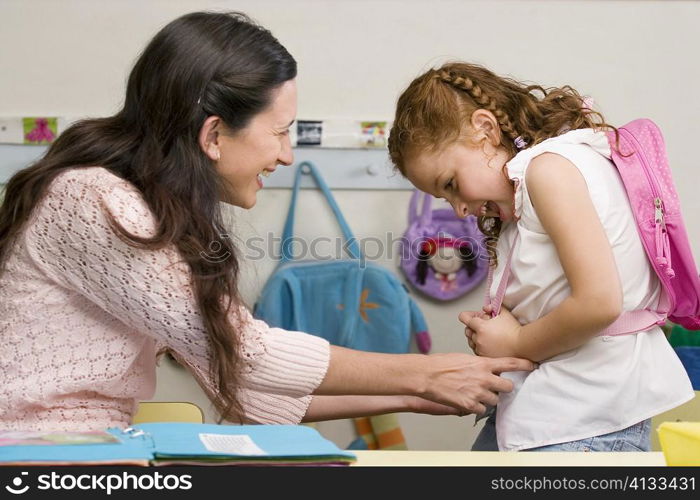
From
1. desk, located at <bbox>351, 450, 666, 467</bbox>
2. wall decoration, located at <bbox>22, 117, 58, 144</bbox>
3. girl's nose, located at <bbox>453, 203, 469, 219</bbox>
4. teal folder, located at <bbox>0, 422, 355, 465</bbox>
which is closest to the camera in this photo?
teal folder, located at <bbox>0, 422, 355, 465</bbox>

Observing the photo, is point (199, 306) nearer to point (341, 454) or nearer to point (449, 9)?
point (341, 454)

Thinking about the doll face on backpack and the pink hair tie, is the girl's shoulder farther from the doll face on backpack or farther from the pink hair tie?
the doll face on backpack

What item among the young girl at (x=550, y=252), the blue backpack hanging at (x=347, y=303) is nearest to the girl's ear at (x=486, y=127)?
the young girl at (x=550, y=252)

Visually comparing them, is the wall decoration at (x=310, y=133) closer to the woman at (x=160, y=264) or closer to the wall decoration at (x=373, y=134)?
the wall decoration at (x=373, y=134)

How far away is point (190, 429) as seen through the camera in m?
0.97

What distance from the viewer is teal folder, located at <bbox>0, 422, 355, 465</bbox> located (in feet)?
2.79

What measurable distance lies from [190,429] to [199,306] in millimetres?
285

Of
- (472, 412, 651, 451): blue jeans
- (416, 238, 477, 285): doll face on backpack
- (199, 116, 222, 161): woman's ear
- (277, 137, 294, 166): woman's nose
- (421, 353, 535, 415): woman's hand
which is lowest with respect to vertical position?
(416, 238, 477, 285): doll face on backpack

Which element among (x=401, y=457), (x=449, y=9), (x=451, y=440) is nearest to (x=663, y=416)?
(x=451, y=440)

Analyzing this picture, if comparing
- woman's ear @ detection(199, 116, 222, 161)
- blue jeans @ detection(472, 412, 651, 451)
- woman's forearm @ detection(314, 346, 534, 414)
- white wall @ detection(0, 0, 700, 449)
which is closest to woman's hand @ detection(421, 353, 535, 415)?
woman's forearm @ detection(314, 346, 534, 414)

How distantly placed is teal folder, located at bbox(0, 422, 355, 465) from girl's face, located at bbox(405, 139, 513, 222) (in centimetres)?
59

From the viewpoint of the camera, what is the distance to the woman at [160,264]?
1.23m

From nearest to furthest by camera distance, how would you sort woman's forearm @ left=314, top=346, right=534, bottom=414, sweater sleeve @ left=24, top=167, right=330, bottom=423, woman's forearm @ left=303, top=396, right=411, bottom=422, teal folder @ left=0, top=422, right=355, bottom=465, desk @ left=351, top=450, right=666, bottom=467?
teal folder @ left=0, top=422, right=355, bottom=465 → desk @ left=351, top=450, right=666, bottom=467 → sweater sleeve @ left=24, top=167, right=330, bottom=423 → woman's forearm @ left=314, top=346, right=534, bottom=414 → woman's forearm @ left=303, top=396, right=411, bottom=422

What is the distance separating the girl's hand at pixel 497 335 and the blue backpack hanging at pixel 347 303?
2.29 ft
